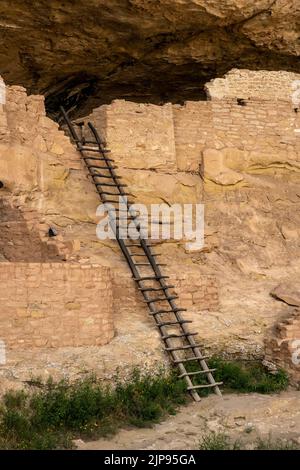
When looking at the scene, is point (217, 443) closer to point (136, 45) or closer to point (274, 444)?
point (274, 444)

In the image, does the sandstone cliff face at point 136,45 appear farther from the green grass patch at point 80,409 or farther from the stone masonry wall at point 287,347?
the green grass patch at point 80,409

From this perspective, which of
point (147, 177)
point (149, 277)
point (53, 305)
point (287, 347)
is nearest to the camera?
point (53, 305)

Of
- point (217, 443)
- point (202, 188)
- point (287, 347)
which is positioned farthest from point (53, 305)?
point (202, 188)

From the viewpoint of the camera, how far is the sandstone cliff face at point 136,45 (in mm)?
12000

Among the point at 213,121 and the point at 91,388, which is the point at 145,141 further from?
the point at 91,388

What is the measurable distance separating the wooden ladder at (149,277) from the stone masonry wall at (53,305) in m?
0.81

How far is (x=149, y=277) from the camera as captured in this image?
9.85 metres

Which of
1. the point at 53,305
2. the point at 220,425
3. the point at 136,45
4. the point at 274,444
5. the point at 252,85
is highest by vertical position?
the point at 136,45

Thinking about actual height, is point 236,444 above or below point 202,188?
below

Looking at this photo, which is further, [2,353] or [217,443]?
[2,353]

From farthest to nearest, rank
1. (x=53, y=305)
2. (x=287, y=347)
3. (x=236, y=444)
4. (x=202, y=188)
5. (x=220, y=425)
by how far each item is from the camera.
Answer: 1. (x=202, y=188)
2. (x=287, y=347)
3. (x=53, y=305)
4. (x=220, y=425)
5. (x=236, y=444)

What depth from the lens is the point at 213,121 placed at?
40.1ft

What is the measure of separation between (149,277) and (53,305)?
64.3 inches
